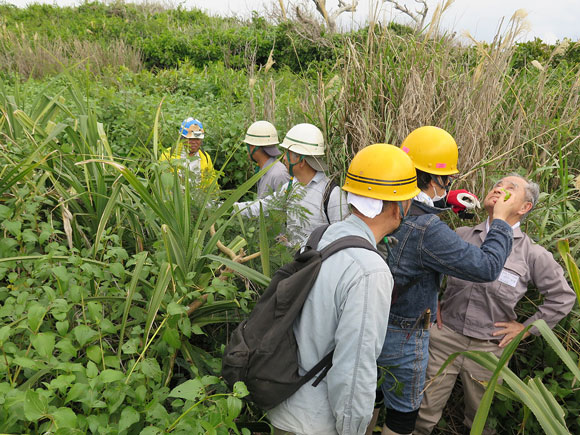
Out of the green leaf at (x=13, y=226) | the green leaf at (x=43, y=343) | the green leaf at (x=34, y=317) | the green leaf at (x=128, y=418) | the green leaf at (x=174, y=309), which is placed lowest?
the green leaf at (x=128, y=418)

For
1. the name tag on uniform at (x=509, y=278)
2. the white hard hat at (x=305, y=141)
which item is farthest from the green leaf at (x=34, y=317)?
Result: the name tag on uniform at (x=509, y=278)

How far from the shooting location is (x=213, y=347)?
8.09ft

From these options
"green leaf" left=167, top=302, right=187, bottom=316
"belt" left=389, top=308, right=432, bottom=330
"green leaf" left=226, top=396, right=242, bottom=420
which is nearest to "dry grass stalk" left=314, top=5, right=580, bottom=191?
"belt" left=389, top=308, right=432, bottom=330

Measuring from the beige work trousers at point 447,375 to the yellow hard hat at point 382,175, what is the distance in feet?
3.65

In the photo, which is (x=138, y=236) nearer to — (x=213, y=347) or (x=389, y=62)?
(x=213, y=347)

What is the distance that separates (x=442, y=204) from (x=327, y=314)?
1247mm

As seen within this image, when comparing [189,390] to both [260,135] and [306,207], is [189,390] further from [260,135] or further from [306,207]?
[260,135]

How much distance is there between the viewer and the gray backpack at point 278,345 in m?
1.65

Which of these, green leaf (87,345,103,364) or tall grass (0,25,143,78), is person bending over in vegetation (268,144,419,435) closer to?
green leaf (87,345,103,364)

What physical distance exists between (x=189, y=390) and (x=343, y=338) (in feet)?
1.91

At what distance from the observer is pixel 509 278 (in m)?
2.44

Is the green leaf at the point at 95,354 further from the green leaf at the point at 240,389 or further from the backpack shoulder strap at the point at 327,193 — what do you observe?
the backpack shoulder strap at the point at 327,193

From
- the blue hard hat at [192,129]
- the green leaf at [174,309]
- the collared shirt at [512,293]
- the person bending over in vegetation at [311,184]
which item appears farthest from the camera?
the blue hard hat at [192,129]

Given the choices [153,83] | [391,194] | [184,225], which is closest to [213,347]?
[184,225]
